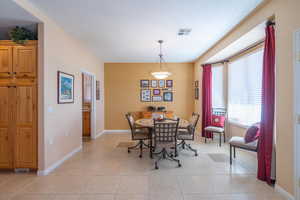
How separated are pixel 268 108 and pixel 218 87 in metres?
3.08

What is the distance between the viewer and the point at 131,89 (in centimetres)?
648

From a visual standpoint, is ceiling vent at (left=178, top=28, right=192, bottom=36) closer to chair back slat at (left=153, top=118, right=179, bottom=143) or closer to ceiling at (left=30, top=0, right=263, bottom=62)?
ceiling at (left=30, top=0, right=263, bottom=62)

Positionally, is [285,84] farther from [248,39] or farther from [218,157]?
[218,157]

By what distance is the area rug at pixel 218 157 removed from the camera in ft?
11.6

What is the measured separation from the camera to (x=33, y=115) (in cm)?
291

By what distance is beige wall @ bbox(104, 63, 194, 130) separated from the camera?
6.47 meters

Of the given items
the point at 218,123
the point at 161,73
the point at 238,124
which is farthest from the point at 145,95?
the point at 238,124

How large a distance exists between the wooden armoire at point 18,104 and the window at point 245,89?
4.47 m

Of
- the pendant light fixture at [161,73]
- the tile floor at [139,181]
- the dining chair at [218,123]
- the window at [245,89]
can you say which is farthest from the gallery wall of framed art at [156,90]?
the tile floor at [139,181]

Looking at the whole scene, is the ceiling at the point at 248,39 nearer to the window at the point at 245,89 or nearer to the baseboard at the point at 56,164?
the window at the point at 245,89

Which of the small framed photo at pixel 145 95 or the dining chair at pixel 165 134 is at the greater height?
the small framed photo at pixel 145 95

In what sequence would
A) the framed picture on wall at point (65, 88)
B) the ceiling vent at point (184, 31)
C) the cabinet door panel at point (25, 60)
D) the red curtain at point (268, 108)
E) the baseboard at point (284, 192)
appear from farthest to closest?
the ceiling vent at point (184, 31)
the framed picture on wall at point (65, 88)
the cabinet door panel at point (25, 60)
the red curtain at point (268, 108)
the baseboard at point (284, 192)

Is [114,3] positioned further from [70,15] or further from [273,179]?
[273,179]

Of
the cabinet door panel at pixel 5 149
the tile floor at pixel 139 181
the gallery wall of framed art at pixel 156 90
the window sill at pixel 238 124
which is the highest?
the gallery wall of framed art at pixel 156 90
